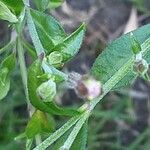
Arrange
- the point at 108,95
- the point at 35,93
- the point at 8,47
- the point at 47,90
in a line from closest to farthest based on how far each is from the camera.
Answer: the point at 47,90 → the point at 35,93 → the point at 8,47 → the point at 108,95

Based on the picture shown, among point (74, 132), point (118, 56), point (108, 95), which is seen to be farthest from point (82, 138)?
point (108, 95)

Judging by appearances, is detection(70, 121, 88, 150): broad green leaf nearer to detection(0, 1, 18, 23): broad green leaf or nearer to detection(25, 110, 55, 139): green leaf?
detection(25, 110, 55, 139): green leaf

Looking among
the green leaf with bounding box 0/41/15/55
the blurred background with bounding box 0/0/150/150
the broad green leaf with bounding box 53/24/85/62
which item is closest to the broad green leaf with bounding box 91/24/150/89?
the broad green leaf with bounding box 53/24/85/62

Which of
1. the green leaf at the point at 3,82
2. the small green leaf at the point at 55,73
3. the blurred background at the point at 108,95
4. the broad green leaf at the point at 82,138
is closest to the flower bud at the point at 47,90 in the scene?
the small green leaf at the point at 55,73

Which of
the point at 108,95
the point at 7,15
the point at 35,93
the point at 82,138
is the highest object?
the point at 7,15

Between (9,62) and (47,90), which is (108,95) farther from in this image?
(47,90)

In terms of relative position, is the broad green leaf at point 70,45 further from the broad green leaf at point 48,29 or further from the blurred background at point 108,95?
the blurred background at point 108,95
